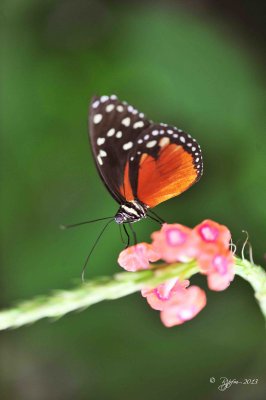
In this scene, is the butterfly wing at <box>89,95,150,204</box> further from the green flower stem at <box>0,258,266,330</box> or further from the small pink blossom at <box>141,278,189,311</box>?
the green flower stem at <box>0,258,266,330</box>

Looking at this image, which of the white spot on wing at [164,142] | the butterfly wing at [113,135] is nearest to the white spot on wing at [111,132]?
the butterfly wing at [113,135]

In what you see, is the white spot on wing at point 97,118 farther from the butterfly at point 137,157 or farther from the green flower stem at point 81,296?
the green flower stem at point 81,296

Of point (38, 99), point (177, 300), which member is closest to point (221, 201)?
point (38, 99)

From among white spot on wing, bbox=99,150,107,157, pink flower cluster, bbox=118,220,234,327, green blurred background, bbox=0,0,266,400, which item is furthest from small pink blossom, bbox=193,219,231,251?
green blurred background, bbox=0,0,266,400

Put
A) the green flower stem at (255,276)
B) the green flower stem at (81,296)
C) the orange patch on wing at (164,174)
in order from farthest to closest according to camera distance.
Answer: the orange patch on wing at (164,174)
the green flower stem at (255,276)
the green flower stem at (81,296)

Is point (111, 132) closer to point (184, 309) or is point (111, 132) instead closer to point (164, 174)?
point (164, 174)

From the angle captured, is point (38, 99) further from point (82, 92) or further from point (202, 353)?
point (202, 353)
